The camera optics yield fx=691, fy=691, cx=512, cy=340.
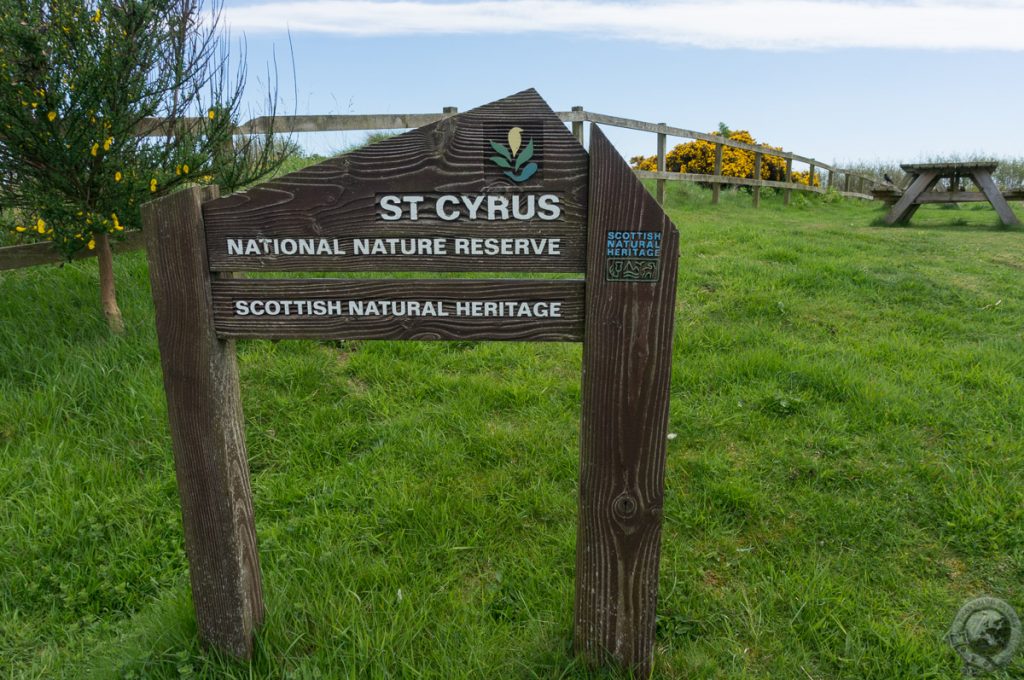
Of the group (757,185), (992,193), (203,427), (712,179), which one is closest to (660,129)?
(712,179)

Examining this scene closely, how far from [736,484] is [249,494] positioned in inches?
90.6

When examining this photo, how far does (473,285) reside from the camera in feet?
6.86

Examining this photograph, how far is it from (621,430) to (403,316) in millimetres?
757

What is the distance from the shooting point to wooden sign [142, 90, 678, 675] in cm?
198

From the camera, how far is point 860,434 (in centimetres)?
395

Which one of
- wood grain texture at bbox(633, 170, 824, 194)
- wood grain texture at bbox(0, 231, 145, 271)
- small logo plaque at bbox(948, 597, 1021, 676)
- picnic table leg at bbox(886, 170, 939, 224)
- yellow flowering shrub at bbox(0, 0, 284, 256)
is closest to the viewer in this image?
small logo plaque at bbox(948, 597, 1021, 676)

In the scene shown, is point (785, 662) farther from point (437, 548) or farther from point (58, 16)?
point (58, 16)

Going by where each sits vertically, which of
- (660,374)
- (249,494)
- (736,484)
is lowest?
(736,484)

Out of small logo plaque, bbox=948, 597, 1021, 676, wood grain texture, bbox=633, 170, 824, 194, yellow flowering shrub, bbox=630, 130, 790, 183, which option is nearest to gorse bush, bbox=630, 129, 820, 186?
yellow flowering shrub, bbox=630, 130, 790, 183

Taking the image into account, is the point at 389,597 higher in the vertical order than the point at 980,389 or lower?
lower

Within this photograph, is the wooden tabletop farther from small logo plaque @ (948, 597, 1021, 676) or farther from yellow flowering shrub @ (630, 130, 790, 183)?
small logo plaque @ (948, 597, 1021, 676)

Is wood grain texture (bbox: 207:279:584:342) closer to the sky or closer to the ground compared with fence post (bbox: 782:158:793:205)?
closer to the ground

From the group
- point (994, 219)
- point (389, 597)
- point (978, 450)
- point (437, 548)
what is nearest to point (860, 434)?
point (978, 450)

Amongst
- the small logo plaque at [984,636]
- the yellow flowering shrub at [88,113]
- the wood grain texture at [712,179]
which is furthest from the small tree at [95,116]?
the wood grain texture at [712,179]
